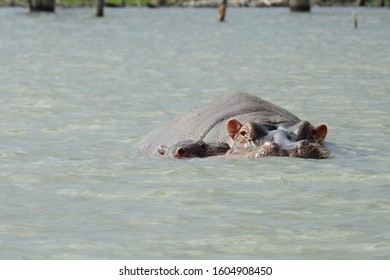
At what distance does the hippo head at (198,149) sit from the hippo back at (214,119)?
10 centimetres

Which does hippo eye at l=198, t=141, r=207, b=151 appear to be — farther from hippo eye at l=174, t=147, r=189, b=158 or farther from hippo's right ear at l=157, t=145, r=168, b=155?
hippo's right ear at l=157, t=145, r=168, b=155

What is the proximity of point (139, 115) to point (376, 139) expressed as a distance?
3.56m

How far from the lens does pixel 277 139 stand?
31.0 ft

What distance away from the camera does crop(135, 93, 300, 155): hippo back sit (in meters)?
9.95

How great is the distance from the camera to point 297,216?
762 centimetres

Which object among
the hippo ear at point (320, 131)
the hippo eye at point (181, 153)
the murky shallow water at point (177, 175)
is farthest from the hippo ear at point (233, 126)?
Answer: the hippo ear at point (320, 131)

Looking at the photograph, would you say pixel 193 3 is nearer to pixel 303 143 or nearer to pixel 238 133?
pixel 238 133

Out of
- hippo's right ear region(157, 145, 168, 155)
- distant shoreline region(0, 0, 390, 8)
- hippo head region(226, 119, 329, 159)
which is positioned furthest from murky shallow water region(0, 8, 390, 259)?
distant shoreline region(0, 0, 390, 8)

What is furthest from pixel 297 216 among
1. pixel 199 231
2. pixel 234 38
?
pixel 234 38

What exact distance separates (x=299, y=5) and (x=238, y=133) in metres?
54.5

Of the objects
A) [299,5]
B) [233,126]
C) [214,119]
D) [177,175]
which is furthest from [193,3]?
[177,175]

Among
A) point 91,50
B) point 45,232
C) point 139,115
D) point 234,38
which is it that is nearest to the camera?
point 45,232

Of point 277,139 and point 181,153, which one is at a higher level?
point 277,139
